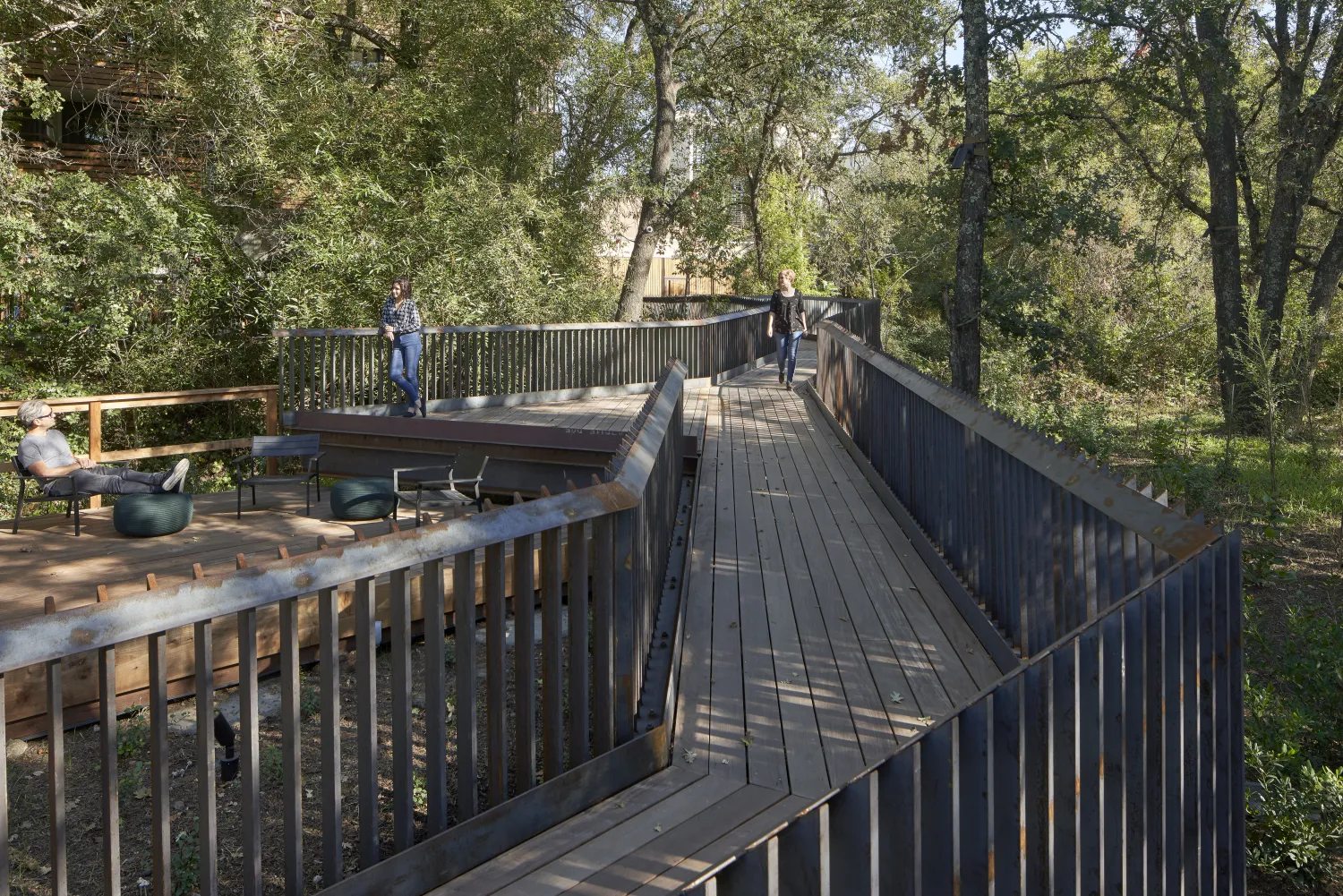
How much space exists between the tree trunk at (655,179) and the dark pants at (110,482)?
16.9 meters

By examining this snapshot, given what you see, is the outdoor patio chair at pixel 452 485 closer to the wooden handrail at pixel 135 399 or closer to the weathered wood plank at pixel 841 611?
the weathered wood plank at pixel 841 611

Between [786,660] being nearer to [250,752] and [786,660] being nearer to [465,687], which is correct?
[465,687]

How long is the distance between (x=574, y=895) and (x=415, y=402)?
11373 millimetres

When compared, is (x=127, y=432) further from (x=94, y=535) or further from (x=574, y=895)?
(x=574, y=895)

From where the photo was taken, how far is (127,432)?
21.0 metres

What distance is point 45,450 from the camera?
384 inches

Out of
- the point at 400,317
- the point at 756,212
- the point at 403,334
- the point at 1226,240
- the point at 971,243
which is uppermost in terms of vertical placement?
the point at 756,212

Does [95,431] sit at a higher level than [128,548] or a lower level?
higher

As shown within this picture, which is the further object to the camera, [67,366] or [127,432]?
Answer: [127,432]

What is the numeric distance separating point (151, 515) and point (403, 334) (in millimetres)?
4414

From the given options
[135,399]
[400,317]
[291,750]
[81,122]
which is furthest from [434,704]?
[81,122]

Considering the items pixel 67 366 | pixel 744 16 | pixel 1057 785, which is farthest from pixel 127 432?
pixel 1057 785

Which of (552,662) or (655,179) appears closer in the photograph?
(552,662)

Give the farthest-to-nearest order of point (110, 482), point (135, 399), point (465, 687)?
1. point (135, 399)
2. point (110, 482)
3. point (465, 687)
